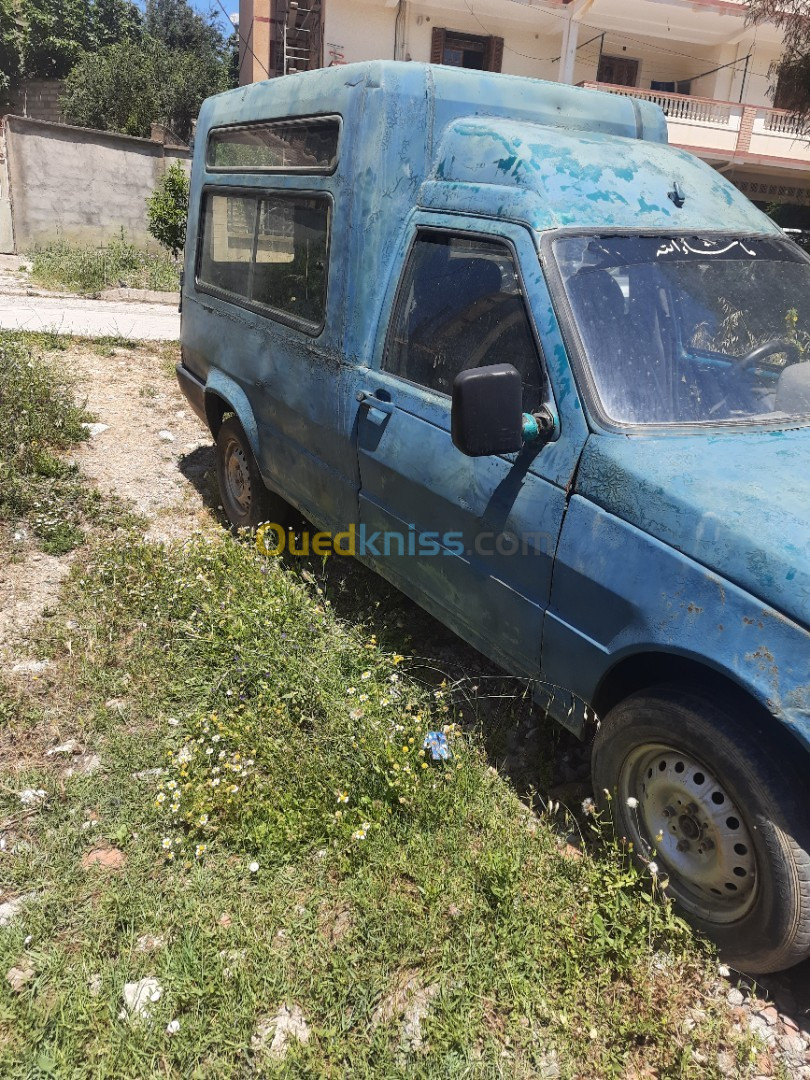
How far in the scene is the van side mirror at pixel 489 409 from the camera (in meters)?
2.38

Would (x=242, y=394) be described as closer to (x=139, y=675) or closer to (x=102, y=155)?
(x=139, y=675)

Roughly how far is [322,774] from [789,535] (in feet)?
5.79

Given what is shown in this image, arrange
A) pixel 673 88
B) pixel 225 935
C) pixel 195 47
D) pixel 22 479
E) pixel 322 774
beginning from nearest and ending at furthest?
pixel 225 935 < pixel 322 774 < pixel 22 479 < pixel 673 88 < pixel 195 47

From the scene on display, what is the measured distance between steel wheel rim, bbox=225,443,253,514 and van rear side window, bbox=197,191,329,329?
948 millimetres

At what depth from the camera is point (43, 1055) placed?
2.04 m

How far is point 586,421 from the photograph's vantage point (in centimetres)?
247

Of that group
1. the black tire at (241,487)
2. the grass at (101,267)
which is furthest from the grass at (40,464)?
the grass at (101,267)

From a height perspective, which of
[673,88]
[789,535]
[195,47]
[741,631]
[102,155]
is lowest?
[741,631]

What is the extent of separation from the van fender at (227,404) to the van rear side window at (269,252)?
1.61 ft

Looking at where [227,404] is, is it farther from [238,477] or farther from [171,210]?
[171,210]

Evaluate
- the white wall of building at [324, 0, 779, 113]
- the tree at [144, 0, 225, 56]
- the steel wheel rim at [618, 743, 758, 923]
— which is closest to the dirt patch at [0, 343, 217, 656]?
the steel wheel rim at [618, 743, 758, 923]

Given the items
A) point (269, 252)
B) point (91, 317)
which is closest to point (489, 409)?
point (269, 252)

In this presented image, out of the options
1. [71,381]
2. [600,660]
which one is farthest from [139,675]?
[71,381]

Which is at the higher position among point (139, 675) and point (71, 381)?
point (71, 381)
